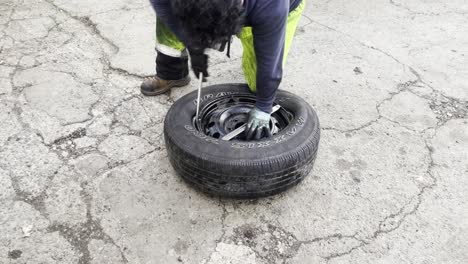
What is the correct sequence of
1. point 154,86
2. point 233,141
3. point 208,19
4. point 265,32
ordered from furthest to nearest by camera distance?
point 154,86 < point 233,141 < point 265,32 < point 208,19

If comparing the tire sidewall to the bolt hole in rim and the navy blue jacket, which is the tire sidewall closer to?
the bolt hole in rim

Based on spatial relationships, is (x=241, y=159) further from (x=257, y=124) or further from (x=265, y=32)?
(x=265, y=32)

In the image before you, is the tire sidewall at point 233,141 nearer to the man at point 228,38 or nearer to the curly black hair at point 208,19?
the man at point 228,38

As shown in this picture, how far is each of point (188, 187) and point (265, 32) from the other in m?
0.75

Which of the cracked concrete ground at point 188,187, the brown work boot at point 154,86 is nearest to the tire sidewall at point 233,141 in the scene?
the cracked concrete ground at point 188,187

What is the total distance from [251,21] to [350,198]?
89 cm

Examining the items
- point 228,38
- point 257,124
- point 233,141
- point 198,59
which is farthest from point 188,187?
point 228,38

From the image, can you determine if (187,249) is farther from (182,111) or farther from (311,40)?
(311,40)

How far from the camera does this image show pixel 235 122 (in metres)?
1.99

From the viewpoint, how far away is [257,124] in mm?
1817

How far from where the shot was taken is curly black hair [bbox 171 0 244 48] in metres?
1.13

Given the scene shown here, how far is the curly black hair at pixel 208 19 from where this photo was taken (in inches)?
44.6

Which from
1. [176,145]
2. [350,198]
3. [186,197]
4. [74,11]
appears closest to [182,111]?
[176,145]

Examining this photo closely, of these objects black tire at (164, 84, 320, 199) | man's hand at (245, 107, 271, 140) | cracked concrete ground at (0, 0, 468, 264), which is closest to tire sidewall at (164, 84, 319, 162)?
black tire at (164, 84, 320, 199)
